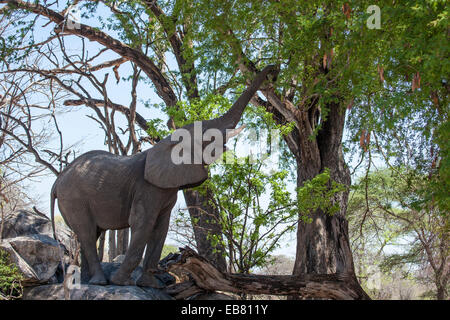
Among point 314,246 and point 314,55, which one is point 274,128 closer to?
point 314,55

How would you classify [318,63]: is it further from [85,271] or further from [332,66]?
[85,271]

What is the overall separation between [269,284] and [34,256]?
357 cm

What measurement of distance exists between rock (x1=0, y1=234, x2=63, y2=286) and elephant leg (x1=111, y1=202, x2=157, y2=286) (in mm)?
1603

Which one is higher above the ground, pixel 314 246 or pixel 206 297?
pixel 314 246

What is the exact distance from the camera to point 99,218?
661 cm

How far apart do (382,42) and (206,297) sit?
4346 mm

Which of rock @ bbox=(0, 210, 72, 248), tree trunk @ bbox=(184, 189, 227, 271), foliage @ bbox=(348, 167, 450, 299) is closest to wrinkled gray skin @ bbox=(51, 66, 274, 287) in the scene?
rock @ bbox=(0, 210, 72, 248)

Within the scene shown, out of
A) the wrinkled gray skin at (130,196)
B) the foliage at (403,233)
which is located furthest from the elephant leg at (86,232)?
the foliage at (403,233)

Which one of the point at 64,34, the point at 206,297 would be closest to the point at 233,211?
the point at 206,297

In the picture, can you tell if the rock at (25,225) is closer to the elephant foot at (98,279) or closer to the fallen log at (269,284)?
the elephant foot at (98,279)

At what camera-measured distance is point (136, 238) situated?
6297mm

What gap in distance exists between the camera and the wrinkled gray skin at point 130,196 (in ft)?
20.8

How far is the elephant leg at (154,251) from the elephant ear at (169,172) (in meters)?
0.51

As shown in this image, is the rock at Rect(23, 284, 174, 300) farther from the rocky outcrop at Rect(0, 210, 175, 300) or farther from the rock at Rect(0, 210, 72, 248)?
the rock at Rect(0, 210, 72, 248)
